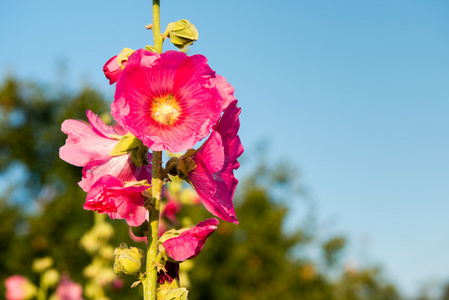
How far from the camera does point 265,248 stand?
758 inches

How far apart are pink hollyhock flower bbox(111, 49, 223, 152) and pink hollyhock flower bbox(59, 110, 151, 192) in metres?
0.17

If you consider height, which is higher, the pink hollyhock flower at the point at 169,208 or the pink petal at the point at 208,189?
the pink hollyhock flower at the point at 169,208

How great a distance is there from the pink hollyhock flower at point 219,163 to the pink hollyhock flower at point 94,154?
0.23 metres

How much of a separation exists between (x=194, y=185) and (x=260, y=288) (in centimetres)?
1763

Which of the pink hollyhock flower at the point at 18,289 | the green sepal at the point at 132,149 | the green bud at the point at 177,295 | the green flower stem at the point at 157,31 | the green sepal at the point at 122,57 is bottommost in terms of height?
the green bud at the point at 177,295

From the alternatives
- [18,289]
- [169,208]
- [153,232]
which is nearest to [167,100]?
[153,232]

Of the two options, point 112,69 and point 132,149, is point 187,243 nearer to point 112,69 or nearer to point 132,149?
point 132,149

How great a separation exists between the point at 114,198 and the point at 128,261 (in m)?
0.21

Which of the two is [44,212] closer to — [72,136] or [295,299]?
[295,299]

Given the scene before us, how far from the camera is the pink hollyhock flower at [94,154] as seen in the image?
155cm

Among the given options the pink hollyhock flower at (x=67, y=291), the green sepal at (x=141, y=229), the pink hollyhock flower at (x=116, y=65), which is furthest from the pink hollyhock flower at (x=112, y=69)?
the pink hollyhock flower at (x=67, y=291)

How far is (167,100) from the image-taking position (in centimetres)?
154

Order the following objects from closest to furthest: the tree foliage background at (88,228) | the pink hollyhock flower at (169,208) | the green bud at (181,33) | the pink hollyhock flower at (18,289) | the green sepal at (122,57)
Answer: the green sepal at (122,57)
the green bud at (181,33)
the pink hollyhock flower at (169,208)
the pink hollyhock flower at (18,289)
the tree foliage background at (88,228)

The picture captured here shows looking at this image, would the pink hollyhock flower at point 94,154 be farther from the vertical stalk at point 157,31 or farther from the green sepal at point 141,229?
the vertical stalk at point 157,31
